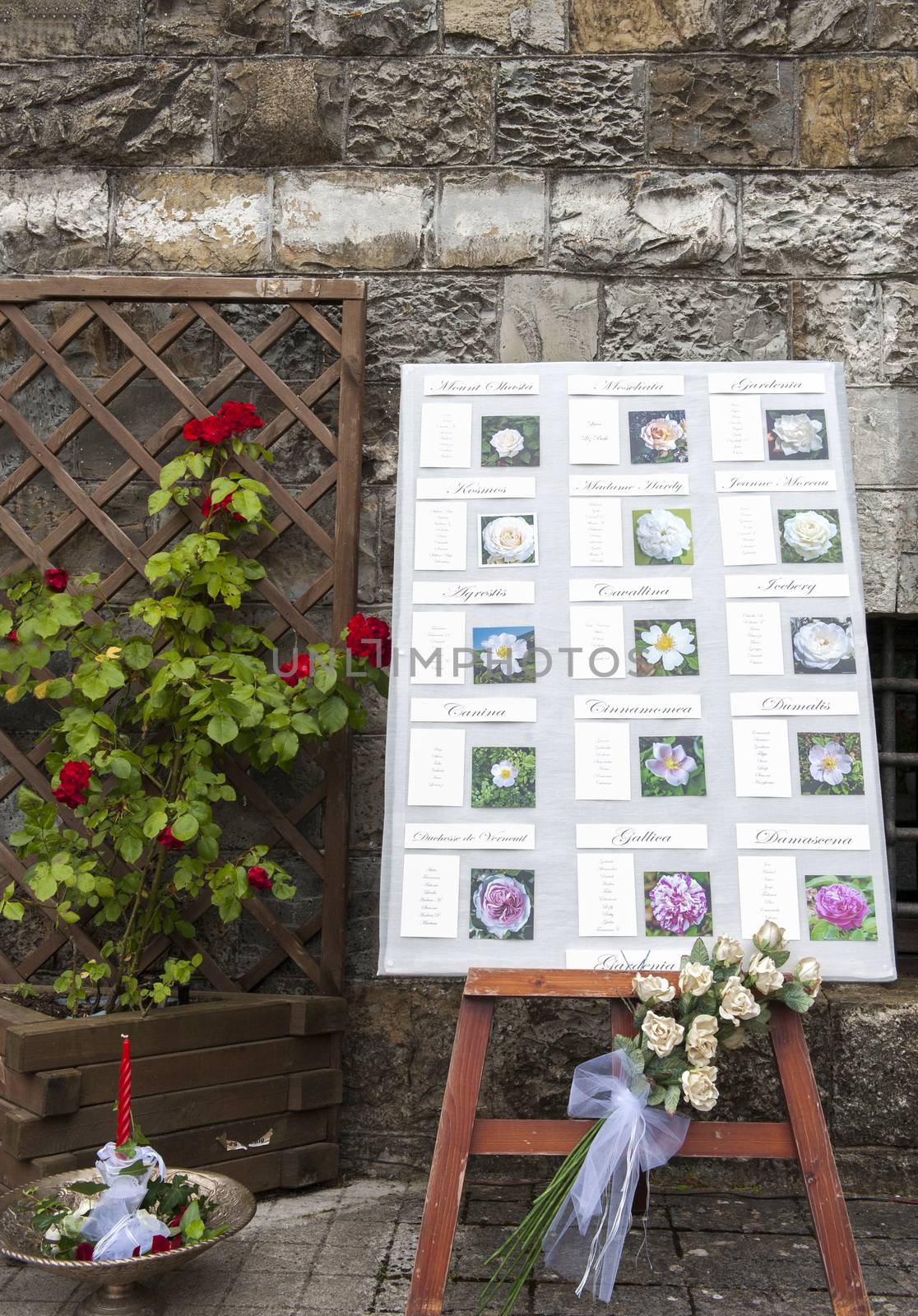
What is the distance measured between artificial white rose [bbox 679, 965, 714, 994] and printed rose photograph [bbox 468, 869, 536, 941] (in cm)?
29

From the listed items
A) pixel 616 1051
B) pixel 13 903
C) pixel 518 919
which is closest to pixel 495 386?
pixel 518 919

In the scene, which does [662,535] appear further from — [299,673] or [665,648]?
[299,673]

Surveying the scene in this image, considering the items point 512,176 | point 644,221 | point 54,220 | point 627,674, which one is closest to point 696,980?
point 627,674

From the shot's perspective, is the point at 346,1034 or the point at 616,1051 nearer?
the point at 616,1051

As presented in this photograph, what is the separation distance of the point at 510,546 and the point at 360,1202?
1.51 meters

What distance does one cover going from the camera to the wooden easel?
176cm

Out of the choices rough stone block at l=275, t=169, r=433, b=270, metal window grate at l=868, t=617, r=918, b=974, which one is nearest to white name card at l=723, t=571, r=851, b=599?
metal window grate at l=868, t=617, r=918, b=974

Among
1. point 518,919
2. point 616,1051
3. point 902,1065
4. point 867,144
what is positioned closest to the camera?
point 616,1051

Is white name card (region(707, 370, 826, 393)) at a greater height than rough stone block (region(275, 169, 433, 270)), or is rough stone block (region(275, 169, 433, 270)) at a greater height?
rough stone block (region(275, 169, 433, 270))

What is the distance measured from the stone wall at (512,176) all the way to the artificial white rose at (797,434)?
69cm

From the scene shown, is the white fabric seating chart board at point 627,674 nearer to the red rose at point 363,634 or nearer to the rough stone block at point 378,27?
the red rose at point 363,634

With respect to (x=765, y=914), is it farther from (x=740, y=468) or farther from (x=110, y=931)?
(x=110, y=931)

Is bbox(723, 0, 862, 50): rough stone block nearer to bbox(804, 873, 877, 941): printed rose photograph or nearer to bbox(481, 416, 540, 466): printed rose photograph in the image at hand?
bbox(481, 416, 540, 466): printed rose photograph

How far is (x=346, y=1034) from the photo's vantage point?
9.18ft
